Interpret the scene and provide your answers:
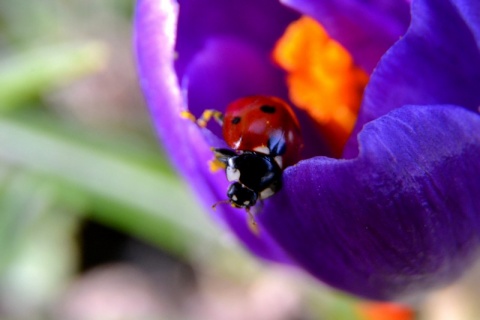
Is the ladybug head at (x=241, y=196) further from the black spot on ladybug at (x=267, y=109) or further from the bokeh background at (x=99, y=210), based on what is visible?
the bokeh background at (x=99, y=210)

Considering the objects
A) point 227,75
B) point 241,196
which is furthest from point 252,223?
point 227,75

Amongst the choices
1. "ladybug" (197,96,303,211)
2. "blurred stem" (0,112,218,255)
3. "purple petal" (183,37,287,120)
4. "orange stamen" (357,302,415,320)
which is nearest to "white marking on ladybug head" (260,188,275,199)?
"ladybug" (197,96,303,211)

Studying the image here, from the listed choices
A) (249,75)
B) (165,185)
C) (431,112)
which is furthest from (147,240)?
(431,112)

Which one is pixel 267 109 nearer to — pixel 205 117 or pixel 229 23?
pixel 205 117

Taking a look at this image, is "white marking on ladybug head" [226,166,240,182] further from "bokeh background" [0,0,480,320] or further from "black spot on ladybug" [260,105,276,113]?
"bokeh background" [0,0,480,320]

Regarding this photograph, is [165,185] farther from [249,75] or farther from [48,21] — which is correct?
[48,21]
